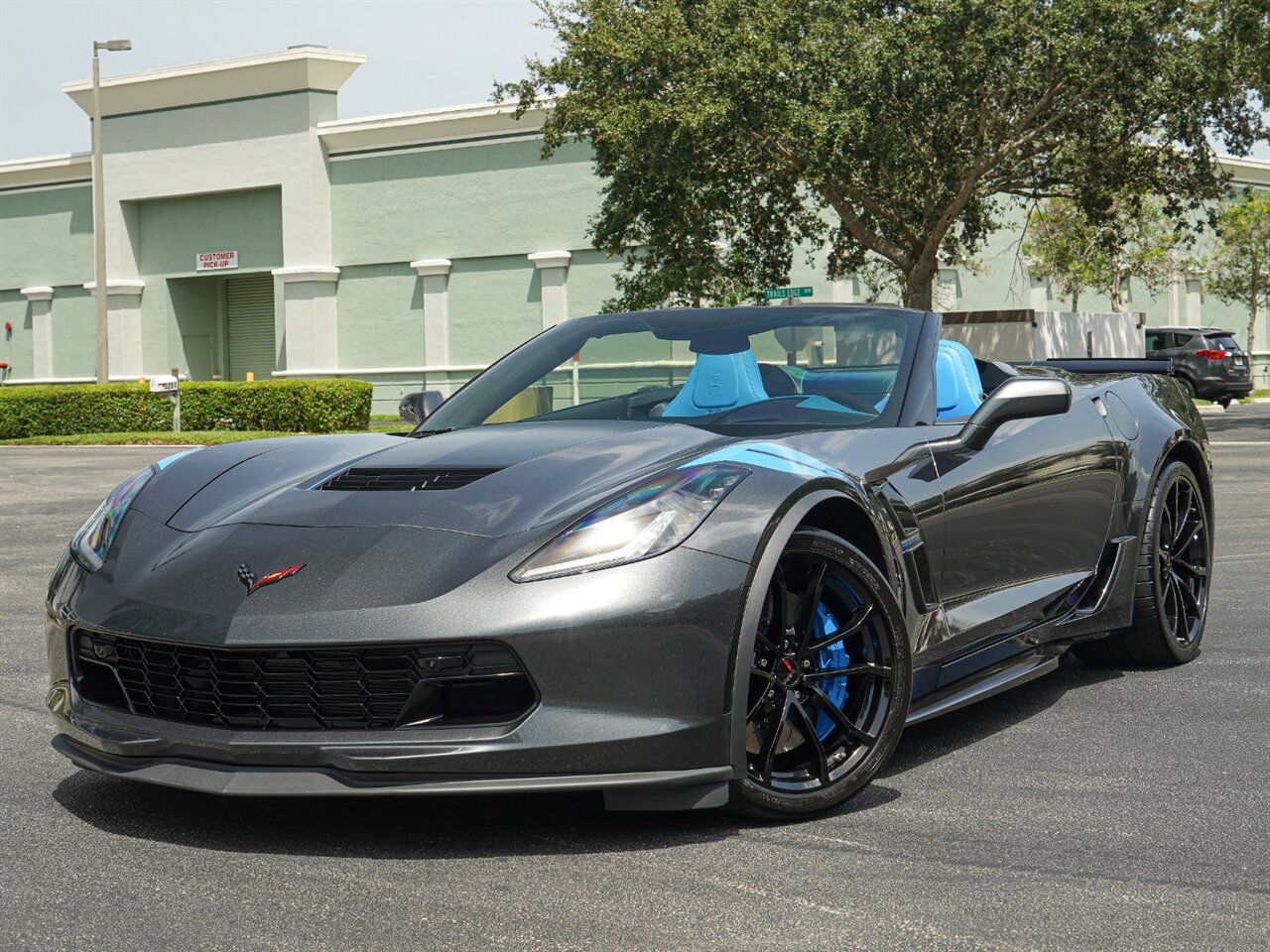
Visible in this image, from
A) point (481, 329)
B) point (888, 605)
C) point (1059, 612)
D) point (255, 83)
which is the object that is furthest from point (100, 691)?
point (255, 83)

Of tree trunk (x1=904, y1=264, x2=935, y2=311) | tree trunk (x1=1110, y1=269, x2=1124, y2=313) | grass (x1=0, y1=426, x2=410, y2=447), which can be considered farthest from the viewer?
tree trunk (x1=1110, y1=269, x2=1124, y2=313)

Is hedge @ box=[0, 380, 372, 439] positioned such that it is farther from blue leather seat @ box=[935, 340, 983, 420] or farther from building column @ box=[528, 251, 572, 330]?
blue leather seat @ box=[935, 340, 983, 420]

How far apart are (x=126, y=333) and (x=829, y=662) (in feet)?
148

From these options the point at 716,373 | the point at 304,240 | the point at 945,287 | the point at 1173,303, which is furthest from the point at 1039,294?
the point at 716,373

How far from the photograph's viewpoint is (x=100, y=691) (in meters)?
3.99

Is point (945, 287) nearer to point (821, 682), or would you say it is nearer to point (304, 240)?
point (304, 240)

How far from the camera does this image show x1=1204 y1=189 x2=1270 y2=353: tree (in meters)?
48.8

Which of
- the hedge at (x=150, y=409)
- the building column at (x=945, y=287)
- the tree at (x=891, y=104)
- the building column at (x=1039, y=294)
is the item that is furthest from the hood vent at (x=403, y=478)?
the building column at (x=1039, y=294)

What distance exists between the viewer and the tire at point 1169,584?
19.5 feet

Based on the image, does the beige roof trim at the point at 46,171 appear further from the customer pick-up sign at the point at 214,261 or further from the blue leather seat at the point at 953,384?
the blue leather seat at the point at 953,384

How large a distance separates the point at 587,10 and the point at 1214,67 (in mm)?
10235

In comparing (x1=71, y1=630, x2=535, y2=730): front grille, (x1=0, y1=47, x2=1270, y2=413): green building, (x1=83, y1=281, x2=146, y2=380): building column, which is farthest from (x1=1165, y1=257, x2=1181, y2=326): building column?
(x1=71, y1=630, x2=535, y2=730): front grille

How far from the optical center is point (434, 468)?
4238 mm

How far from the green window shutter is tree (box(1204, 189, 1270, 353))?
90.4 feet
